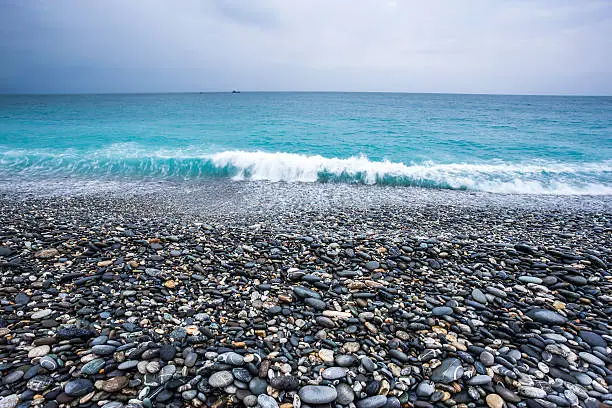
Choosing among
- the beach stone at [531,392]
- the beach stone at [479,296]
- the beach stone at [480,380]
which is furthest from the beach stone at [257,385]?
the beach stone at [479,296]

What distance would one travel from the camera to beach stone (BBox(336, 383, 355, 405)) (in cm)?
290

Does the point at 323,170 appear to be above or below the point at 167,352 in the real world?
above

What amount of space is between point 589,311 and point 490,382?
2393mm

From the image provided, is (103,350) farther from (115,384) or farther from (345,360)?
(345,360)

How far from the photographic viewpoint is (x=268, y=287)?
15.1ft

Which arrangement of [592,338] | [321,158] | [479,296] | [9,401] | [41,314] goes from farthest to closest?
[321,158] < [479,296] < [41,314] < [592,338] < [9,401]

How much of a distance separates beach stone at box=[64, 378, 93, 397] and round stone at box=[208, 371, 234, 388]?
1131mm

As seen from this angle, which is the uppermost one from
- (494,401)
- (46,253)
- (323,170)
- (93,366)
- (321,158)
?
(321,158)

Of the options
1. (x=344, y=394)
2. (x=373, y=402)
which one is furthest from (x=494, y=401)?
(x=344, y=394)

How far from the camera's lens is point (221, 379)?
3.03 meters

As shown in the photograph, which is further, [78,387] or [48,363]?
[48,363]

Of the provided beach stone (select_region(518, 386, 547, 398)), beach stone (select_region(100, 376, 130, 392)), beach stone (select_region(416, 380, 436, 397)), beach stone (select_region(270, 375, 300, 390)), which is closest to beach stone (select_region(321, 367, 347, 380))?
beach stone (select_region(270, 375, 300, 390))

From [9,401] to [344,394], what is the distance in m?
3.07

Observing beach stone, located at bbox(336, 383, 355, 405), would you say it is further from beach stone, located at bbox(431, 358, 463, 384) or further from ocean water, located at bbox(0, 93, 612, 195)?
ocean water, located at bbox(0, 93, 612, 195)
